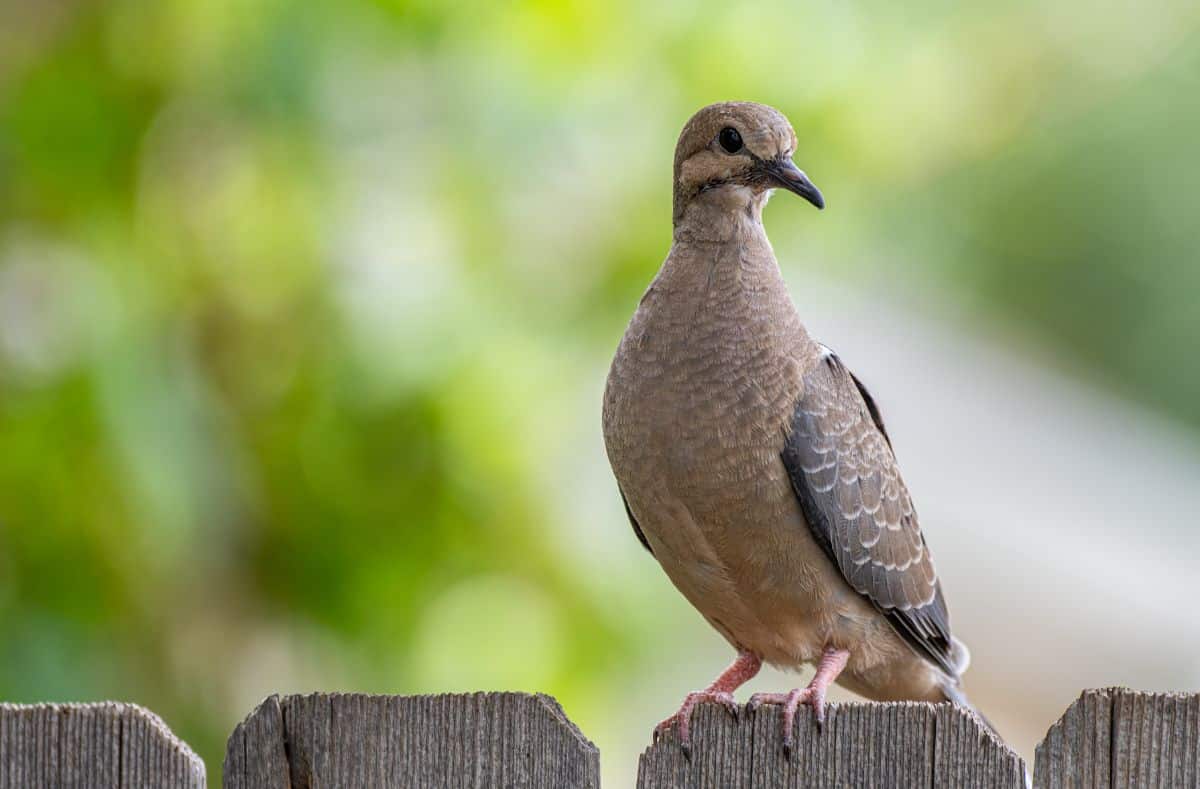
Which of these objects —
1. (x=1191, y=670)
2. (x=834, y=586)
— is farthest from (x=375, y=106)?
(x=1191, y=670)

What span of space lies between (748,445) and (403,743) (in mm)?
1043

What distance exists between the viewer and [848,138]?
432cm

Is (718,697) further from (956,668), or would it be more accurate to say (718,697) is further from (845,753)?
(956,668)

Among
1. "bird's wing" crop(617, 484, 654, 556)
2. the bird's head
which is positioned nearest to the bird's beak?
the bird's head

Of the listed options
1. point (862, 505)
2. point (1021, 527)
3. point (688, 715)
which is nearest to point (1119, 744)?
point (688, 715)

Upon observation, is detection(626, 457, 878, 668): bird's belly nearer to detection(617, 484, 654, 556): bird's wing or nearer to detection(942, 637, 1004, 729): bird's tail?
detection(617, 484, 654, 556): bird's wing

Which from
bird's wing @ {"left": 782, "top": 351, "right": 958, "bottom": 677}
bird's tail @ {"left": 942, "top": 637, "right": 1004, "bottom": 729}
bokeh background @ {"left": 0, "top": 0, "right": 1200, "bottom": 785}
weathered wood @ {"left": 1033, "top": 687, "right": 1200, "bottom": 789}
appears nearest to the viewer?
weathered wood @ {"left": 1033, "top": 687, "right": 1200, "bottom": 789}

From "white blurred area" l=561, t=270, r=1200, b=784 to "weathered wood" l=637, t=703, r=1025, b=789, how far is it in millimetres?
3807

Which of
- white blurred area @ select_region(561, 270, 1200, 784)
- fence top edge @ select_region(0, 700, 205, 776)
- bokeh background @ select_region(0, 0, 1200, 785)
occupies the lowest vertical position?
fence top edge @ select_region(0, 700, 205, 776)

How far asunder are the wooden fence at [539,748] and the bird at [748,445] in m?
0.65

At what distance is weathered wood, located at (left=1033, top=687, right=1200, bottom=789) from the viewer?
1989 millimetres

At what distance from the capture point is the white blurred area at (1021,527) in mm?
7363

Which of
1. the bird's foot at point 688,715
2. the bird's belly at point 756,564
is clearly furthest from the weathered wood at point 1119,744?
the bird's belly at point 756,564

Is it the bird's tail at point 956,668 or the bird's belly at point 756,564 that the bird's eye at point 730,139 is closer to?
the bird's belly at point 756,564
